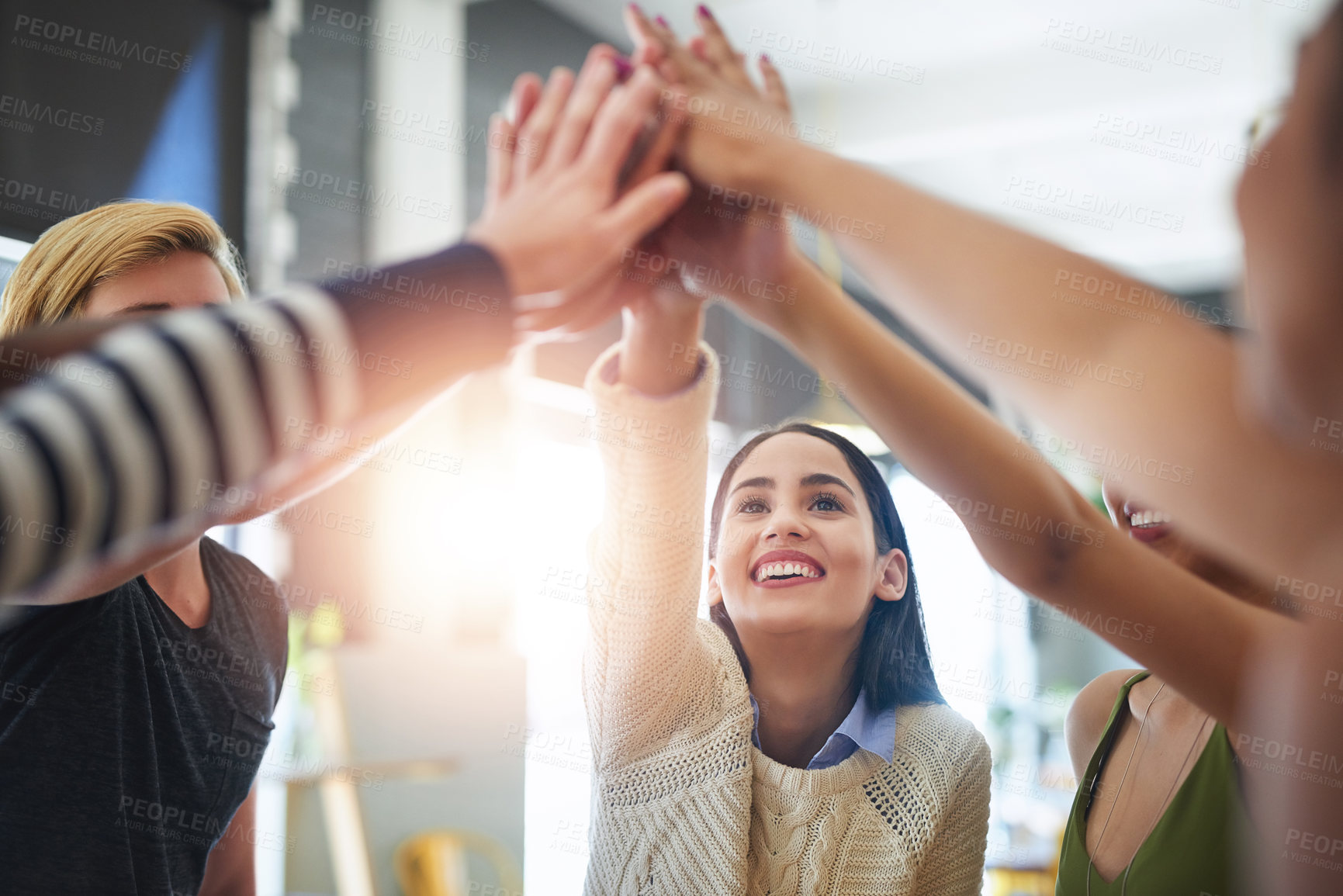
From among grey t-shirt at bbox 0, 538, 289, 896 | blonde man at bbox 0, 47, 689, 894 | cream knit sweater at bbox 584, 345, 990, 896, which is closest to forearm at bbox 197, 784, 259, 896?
blonde man at bbox 0, 47, 689, 894

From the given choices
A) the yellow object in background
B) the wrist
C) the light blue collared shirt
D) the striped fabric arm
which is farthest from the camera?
the yellow object in background

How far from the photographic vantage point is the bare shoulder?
1044 mm

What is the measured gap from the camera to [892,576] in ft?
3.43

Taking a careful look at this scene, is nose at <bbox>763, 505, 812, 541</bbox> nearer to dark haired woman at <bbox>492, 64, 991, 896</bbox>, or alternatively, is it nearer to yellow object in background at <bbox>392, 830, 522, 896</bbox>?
dark haired woman at <bbox>492, 64, 991, 896</bbox>

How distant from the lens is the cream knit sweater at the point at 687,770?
0.86 meters

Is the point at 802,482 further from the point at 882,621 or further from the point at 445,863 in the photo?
the point at 445,863

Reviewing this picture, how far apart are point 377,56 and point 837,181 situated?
2322 millimetres

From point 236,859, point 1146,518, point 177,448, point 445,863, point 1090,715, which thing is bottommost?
point 445,863

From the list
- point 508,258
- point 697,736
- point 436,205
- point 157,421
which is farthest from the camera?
point 436,205

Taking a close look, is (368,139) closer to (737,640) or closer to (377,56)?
(377,56)

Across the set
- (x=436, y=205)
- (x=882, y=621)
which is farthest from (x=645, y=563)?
(x=436, y=205)

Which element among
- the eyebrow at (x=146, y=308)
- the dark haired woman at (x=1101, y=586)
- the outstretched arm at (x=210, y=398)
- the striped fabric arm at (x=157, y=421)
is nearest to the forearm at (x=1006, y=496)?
the dark haired woman at (x=1101, y=586)

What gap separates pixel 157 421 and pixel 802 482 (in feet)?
2.19

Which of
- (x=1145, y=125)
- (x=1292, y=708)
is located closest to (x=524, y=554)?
(x=1292, y=708)
